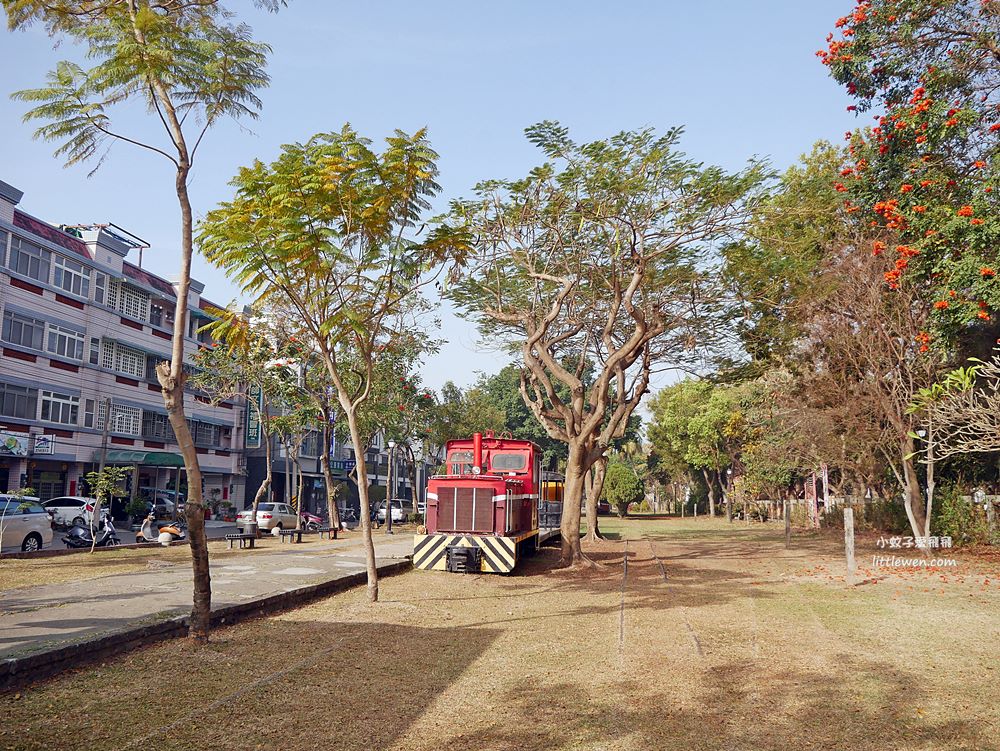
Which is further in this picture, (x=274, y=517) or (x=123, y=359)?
(x=123, y=359)

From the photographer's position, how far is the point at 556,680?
27.7ft

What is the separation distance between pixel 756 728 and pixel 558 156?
1345cm

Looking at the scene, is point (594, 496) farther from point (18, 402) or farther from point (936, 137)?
point (18, 402)

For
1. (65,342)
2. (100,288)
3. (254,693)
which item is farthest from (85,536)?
(100,288)

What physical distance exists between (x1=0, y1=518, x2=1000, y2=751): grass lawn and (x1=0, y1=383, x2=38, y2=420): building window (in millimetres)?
25159

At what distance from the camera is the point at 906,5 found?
17844 mm

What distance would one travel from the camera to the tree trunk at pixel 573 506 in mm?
19719

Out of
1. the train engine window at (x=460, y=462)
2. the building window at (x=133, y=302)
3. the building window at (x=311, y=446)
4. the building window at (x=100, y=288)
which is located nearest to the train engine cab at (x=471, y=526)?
the train engine window at (x=460, y=462)

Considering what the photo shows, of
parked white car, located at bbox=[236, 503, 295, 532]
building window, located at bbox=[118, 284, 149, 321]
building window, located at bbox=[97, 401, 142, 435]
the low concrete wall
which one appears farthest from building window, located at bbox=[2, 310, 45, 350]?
the low concrete wall

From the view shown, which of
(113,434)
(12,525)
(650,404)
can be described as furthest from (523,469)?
(650,404)

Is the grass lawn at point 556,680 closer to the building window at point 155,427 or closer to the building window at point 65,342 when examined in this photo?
the building window at point 65,342

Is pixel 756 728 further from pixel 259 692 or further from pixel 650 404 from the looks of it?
pixel 650 404

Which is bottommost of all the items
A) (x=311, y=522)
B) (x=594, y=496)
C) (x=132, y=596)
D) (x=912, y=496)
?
(x=311, y=522)

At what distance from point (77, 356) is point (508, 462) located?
25273 millimetres
